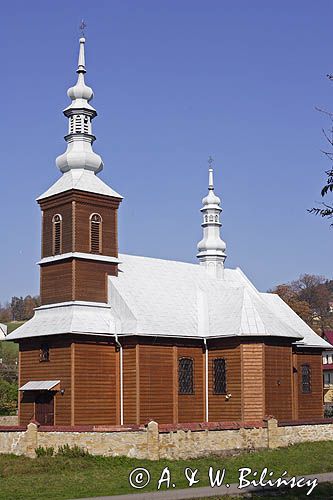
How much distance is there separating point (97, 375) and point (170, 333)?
4.05 meters

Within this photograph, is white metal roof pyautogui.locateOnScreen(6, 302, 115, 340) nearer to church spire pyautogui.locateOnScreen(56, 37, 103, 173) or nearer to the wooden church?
the wooden church

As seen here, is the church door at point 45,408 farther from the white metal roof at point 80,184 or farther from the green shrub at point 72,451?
the white metal roof at point 80,184

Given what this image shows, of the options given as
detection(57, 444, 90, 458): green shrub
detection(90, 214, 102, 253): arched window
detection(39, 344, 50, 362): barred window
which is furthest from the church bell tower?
detection(57, 444, 90, 458): green shrub

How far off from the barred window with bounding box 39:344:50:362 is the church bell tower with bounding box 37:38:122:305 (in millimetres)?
2158

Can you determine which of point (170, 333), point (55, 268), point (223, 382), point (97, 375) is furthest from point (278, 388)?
point (55, 268)

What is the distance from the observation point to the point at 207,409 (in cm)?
3866

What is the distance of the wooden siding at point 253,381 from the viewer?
3662cm

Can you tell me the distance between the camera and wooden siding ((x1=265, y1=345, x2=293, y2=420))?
1457 inches

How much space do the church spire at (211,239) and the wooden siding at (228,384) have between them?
7.27 m

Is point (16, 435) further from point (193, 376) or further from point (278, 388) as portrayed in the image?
point (278, 388)

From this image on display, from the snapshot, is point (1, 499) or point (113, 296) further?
point (113, 296)

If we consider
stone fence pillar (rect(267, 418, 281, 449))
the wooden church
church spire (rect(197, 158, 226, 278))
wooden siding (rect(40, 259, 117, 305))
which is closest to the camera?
stone fence pillar (rect(267, 418, 281, 449))

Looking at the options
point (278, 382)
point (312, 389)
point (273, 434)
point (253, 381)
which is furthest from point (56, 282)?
point (312, 389)

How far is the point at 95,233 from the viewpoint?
37.7 m
